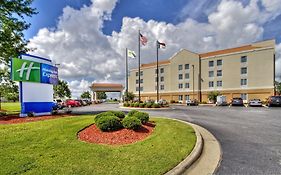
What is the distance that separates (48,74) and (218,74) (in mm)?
48894

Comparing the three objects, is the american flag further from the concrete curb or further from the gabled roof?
the gabled roof

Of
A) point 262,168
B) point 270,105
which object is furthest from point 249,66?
point 262,168

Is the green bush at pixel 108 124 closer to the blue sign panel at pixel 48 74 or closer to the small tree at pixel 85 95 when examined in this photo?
the blue sign panel at pixel 48 74

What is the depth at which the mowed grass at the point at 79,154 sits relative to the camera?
499 cm

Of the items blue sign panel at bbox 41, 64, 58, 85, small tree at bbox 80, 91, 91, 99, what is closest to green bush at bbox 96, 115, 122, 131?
blue sign panel at bbox 41, 64, 58, 85

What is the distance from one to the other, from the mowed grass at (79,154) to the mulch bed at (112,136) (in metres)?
0.40

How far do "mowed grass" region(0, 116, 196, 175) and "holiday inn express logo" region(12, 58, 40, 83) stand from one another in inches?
298

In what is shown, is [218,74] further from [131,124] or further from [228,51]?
[131,124]

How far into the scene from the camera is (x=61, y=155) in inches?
227

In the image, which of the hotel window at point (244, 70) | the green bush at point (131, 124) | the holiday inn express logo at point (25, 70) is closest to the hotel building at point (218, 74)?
the hotel window at point (244, 70)

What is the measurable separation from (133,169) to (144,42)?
2685cm

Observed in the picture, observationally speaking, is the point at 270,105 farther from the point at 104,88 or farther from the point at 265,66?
the point at 104,88

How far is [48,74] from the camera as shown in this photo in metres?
17.0

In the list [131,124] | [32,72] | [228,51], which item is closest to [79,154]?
[131,124]
